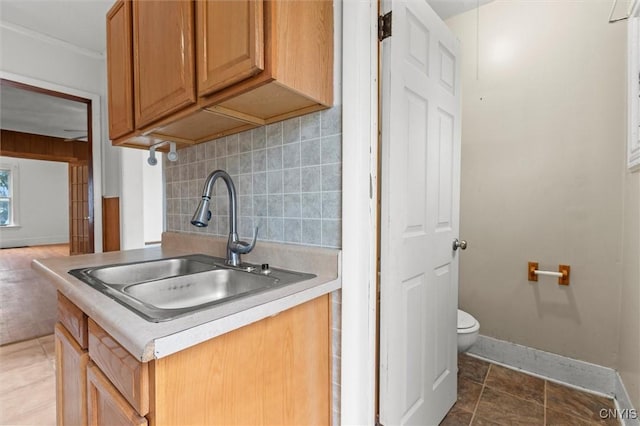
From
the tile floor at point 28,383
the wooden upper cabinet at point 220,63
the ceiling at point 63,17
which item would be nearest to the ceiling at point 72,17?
the ceiling at point 63,17

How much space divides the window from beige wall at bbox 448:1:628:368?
33.0 ft

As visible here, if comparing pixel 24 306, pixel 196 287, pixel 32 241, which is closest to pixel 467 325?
pixel 196 287

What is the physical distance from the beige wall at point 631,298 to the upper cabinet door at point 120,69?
2313mm

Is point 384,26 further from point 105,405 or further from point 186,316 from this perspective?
point 105,405

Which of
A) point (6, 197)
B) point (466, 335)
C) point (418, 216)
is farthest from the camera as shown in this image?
point (6, 197)

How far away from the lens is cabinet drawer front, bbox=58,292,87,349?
0.90m

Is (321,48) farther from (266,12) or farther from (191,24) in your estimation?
(191,24)

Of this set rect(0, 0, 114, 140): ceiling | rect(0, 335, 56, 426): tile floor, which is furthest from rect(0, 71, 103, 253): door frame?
rect(0, 335, 56, 426): tile floor

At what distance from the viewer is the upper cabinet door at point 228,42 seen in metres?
0.81

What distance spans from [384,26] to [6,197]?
1025cm

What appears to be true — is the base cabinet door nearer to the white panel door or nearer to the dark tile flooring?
the white panel door

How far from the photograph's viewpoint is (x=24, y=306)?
308 cm

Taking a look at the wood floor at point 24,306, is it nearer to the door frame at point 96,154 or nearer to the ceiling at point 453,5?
the door frame at point 96,154

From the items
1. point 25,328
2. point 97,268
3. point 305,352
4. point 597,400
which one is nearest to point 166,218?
point 97,268
